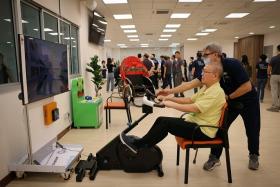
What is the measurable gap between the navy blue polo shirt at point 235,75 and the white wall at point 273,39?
1070cm

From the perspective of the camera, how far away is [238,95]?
2.66 metres

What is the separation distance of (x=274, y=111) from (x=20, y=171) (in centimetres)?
595

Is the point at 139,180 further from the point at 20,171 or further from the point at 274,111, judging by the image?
the point at 274,111

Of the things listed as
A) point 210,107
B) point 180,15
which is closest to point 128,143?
point 210,107

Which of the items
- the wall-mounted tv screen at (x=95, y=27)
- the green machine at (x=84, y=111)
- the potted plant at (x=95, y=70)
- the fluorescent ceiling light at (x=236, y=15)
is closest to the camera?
the green machine at (x=84, y=111)

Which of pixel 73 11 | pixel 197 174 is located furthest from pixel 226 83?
pixel 73 11

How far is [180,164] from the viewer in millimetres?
3014

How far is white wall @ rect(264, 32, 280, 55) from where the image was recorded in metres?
11.7

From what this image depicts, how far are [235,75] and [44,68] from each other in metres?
2.06

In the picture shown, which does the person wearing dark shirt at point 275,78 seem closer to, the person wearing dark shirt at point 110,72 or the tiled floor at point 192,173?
the tiled floor at point 192,173

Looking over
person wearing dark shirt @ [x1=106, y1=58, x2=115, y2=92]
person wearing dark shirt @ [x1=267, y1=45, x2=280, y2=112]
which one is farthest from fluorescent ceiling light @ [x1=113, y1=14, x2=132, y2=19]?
person wearing dark shirt @ [x1=267, y1=45, x2=280, y2=112]

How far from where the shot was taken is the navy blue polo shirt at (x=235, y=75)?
2633 mm

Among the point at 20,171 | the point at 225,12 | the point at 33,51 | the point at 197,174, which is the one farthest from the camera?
the point at 225,12

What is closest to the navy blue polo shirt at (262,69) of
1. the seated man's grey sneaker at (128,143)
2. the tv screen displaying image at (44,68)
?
the seated man's grey sneaker at (128,143)
